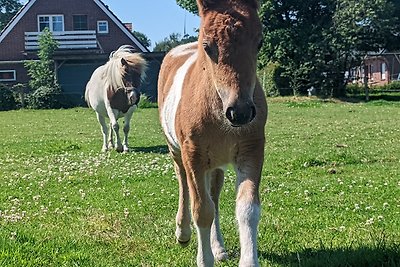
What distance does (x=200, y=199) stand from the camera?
17.3 feet

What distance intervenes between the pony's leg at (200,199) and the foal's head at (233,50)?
2.30 feet

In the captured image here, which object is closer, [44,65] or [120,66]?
[120,66]

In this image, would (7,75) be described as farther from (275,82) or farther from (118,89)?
(118,89)

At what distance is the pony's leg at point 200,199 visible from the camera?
5188 mm

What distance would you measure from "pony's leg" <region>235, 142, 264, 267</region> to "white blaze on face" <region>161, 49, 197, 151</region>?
1.18 metres

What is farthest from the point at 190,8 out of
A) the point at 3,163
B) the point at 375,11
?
the point at 3,163

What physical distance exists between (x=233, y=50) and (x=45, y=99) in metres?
41.7

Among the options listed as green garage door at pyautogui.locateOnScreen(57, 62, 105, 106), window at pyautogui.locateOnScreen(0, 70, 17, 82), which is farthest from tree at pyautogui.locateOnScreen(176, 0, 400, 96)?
window at pyautogui.locateOnScreen(0, 70, 17, 82)

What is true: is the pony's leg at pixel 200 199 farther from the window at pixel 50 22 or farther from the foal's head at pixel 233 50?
the window at pixel 50 22

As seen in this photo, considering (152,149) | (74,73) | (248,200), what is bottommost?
(152,149)

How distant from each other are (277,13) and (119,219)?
45381mm

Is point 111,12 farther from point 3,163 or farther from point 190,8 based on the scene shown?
point 3,163

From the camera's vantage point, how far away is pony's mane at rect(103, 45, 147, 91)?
52.9 feet

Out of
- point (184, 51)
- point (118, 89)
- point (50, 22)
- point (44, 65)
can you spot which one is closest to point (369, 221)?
point (184, 51)
